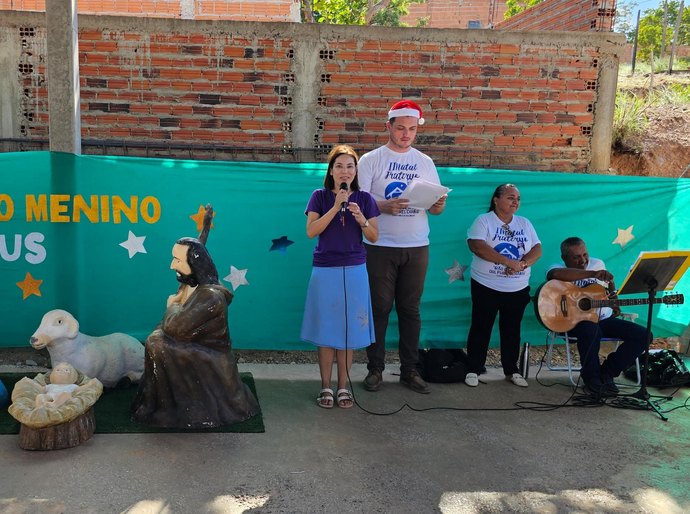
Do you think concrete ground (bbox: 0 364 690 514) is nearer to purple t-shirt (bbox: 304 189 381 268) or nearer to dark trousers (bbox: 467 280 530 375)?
dark trousers (bbox: 467 280 530 375)

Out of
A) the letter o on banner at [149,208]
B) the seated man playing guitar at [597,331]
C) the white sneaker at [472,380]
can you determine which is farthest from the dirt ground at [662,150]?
the letter o on banner at [149,208]

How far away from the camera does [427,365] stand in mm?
5594

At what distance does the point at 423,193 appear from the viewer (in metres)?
4.94

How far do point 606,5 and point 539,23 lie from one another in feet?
5.86

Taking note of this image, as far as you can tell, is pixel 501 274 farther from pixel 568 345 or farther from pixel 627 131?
pixel 627 131

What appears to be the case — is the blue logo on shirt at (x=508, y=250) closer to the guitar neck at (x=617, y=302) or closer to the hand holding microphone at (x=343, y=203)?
the guitar neck at (x=617, y=302)

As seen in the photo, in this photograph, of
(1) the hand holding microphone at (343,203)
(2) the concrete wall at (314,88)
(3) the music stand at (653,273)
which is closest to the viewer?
(1) the hand holding microphone at (343,203)

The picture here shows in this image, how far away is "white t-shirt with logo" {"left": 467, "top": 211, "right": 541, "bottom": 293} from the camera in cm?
553

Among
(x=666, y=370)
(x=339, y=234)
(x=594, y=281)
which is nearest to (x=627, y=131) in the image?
(x=594, y=281)

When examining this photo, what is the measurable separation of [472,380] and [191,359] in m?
2.42

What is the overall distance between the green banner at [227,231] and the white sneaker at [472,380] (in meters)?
0.60

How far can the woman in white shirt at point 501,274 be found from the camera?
18.1 feet

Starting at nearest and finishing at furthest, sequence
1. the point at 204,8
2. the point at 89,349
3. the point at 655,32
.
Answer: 1. the point at 89,349
2. the point at 204,8
3. the point at 655,32

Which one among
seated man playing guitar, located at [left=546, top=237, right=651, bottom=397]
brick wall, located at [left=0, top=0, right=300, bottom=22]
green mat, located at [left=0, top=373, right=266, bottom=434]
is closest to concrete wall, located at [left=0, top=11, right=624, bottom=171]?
seated man playing guitar, located at [left=546, top=237, right=651, bottom=397]
